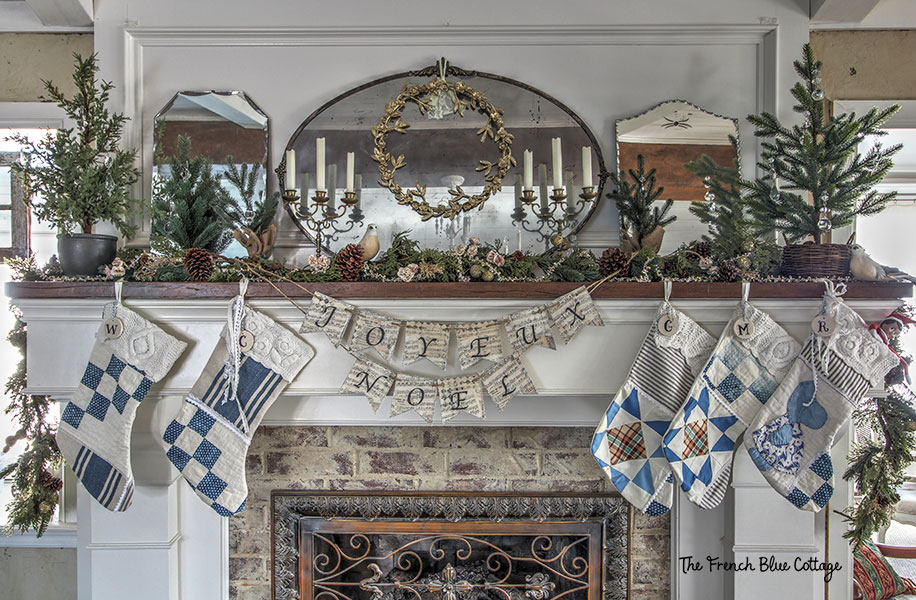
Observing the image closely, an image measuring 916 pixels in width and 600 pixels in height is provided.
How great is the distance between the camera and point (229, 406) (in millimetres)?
1456

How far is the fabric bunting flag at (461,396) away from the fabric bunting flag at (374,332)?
0.54ft

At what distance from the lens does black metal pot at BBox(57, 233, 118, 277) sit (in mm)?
1487

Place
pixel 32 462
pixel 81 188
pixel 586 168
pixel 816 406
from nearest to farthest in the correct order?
pixel 816 406, pixel 81 188, pixel 586 168, pixel 32 462

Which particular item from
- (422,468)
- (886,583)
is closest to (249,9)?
(422,468)

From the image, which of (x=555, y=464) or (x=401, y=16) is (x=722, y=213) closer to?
(x=555, y=464)

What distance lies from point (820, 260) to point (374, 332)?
1.11 metres

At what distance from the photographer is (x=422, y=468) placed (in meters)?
1.76

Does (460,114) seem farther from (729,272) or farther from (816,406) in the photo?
(816,406)

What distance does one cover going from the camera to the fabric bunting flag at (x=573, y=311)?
142 cm

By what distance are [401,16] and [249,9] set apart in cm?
47

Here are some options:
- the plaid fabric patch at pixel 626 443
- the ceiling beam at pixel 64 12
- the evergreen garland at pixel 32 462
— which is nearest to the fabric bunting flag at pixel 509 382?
the plaid fabric patch at pixel 626 443

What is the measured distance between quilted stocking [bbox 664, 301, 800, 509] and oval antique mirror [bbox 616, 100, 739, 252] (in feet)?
1.35

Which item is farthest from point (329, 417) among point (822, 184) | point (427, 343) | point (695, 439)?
point (822, 184)

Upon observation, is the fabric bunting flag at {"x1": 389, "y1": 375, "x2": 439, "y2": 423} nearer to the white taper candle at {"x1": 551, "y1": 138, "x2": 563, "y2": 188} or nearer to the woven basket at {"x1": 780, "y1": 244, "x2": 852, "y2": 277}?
the white taper candle at {"x1": 551, "y1": 138, "x2": 563, "y2": 188}
